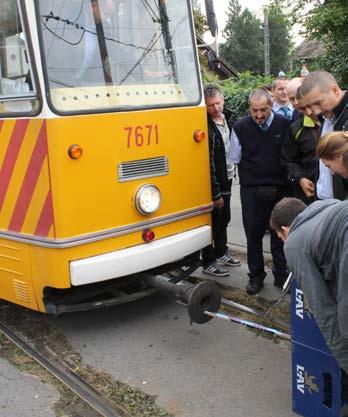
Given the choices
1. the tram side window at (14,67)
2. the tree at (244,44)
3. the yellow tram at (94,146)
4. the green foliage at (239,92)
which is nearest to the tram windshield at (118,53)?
the yellow tram at (94,146)

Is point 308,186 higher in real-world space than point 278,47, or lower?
lower

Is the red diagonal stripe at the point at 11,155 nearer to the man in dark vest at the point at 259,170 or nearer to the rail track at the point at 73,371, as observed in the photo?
the rail track at the point at 73,371

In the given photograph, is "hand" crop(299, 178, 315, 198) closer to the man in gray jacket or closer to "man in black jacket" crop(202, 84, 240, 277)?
"man in black jacket" crop(202, 84, 240, 277)

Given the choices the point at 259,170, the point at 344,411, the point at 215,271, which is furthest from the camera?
the point at 215,271

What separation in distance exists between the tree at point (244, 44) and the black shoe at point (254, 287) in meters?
59.4

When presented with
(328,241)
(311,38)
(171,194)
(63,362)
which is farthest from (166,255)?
(311,38)

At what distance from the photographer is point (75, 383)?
347 centimetres

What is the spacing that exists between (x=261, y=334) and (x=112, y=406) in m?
1.33

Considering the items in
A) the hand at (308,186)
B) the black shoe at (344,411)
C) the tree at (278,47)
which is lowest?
the black shoe at (344,411)

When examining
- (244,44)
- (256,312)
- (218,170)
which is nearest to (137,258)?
(256,312)

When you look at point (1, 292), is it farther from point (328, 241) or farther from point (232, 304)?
point (328, 241)

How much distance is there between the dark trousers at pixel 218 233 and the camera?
5.23m

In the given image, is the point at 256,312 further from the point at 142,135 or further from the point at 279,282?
the point at 142,135

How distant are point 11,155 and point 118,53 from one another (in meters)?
1.05
